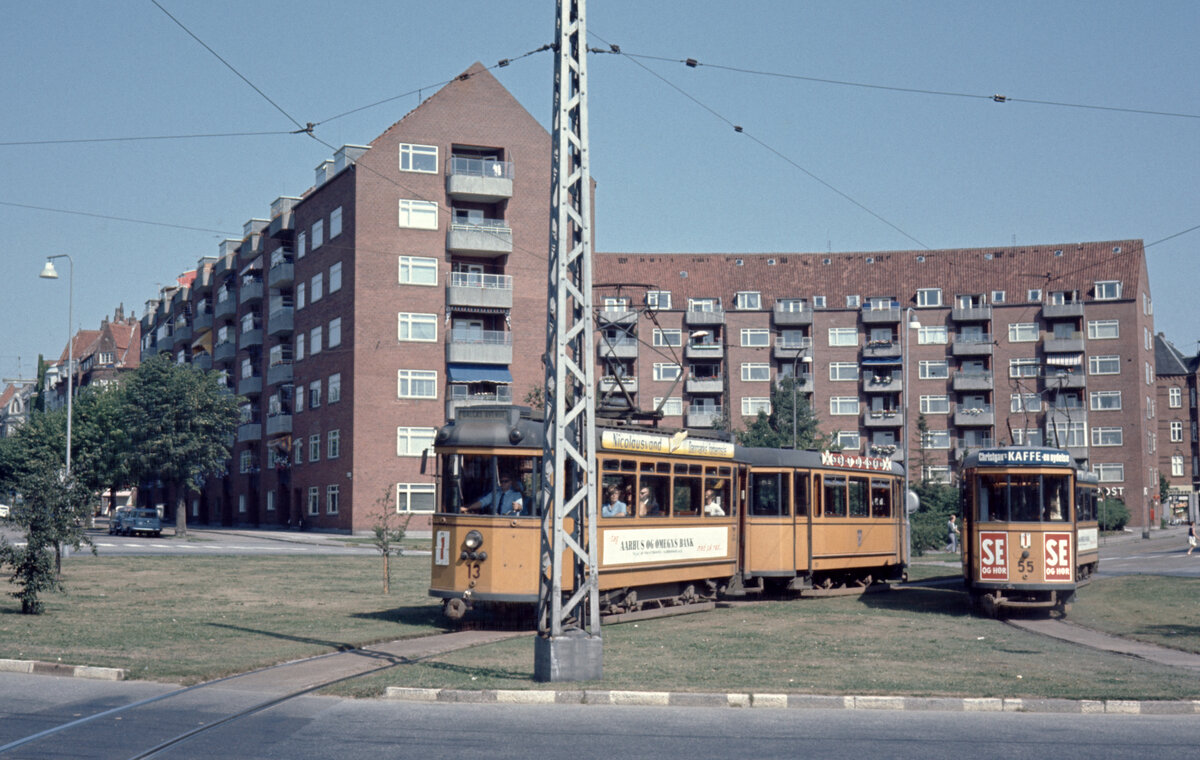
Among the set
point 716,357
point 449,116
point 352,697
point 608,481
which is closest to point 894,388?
point 716,357

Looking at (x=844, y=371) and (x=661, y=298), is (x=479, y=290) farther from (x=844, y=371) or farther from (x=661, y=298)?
(x=844, y=371)

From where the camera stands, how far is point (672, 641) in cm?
1662

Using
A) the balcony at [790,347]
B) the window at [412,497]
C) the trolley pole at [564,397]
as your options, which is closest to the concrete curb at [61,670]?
the trolley pole at [564,397]

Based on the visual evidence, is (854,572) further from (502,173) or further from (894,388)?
(894,388)

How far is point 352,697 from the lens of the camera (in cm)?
1168

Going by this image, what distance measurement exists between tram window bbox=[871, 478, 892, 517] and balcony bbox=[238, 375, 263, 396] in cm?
5148

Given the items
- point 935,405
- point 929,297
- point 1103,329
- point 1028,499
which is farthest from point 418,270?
point 1103,329

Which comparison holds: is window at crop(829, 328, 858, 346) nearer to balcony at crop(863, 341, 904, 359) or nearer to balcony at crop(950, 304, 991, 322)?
balcony at crop(863, 341, 904, 359)

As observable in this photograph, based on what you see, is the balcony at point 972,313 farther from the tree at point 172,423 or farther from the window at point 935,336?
the tree at point 172,423

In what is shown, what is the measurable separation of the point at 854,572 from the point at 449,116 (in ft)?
126

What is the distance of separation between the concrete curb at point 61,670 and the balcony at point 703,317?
76.3 meters

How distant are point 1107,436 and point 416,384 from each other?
53009mm

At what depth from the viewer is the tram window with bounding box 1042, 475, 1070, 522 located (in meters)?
21.7

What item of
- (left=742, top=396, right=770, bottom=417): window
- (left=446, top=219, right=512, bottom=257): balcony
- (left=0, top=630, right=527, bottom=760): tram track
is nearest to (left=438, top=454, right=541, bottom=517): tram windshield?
(left=0, top=630, right=527, bottom=760): tram track
